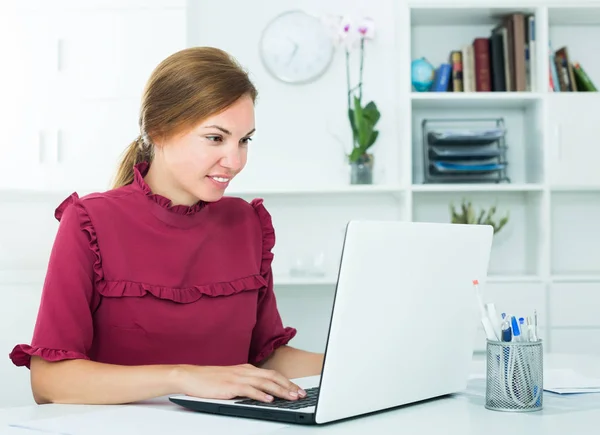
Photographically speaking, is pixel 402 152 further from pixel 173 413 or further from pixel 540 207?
pixel 173 413


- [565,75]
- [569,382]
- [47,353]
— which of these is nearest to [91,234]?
[47,353]

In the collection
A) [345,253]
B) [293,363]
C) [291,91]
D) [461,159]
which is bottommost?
[293,363]

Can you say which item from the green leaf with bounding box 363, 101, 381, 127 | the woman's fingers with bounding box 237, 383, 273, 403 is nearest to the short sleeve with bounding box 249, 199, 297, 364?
the woman's fingers with bounding box 237, 383, 273, 403

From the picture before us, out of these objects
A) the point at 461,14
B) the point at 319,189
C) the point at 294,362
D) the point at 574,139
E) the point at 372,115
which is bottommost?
the point at 294,362

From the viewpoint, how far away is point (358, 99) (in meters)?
3.45

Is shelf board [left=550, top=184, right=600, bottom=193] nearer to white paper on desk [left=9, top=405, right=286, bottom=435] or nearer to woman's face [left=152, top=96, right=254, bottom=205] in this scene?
woman's face [left=152, top=96, right=254, bottom=205]

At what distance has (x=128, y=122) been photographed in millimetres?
3273

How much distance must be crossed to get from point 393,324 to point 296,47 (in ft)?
8.67

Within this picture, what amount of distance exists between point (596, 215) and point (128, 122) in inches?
83.8

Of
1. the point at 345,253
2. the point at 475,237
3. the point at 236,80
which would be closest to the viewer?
the point at 345,253

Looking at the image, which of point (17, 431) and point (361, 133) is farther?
point (361, 133)

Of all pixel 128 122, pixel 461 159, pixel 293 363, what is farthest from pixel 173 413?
pixel 461 159

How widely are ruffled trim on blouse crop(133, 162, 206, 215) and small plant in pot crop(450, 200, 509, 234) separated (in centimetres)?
189

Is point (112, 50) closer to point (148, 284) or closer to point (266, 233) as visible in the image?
point (266, 233)
